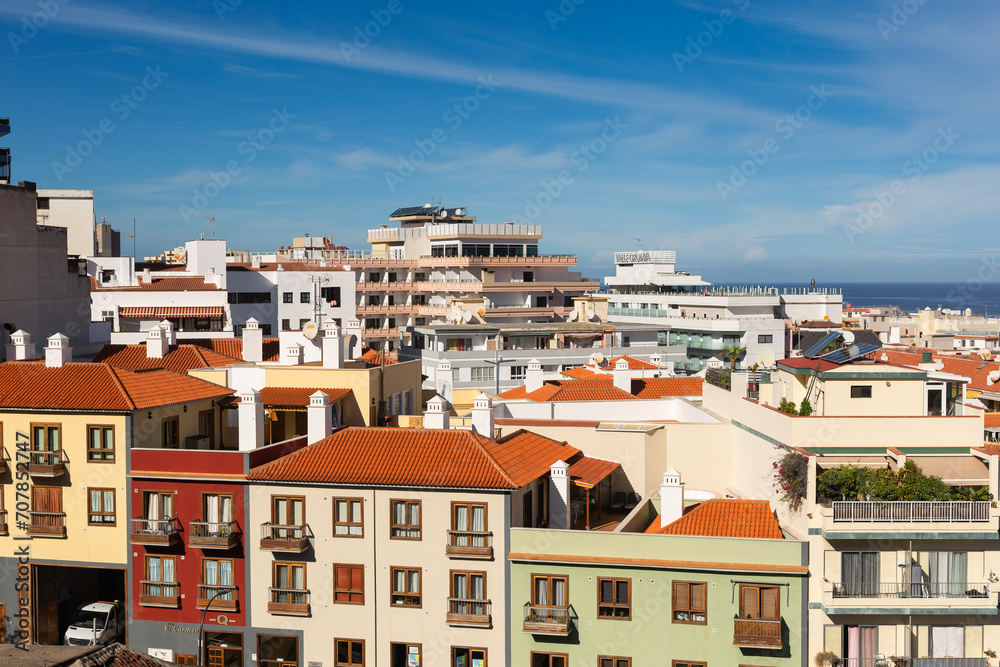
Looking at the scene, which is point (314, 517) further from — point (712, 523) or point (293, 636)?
point (712, 523)

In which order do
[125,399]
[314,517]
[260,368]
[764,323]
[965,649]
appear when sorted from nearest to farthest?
[965,649] → [314,517] → [125,399] → [260,368] → [764,323]

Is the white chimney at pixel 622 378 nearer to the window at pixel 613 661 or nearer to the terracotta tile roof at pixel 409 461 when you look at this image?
the terracotta tile roof at pixel 409 461

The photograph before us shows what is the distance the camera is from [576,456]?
37.1 metres

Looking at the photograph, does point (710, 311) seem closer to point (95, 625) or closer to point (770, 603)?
point (770, 603)

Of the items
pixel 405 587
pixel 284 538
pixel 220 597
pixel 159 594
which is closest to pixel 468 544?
pixel 405 587

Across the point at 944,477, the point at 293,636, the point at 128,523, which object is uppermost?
the point at 944,477

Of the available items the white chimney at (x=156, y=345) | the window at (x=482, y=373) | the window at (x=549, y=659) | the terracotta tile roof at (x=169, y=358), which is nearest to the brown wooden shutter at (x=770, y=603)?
the window at (x=549, y=659)

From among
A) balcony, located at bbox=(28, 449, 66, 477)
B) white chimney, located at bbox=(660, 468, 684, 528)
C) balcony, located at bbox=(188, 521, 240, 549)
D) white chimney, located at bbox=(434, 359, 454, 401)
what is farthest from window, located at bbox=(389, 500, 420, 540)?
white chimney, located at bbox=(434, 359, 454, 401)

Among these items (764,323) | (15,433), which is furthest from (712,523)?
(764,323)

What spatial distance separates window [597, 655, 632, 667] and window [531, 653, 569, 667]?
3.11ft

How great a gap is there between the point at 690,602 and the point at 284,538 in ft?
39.5

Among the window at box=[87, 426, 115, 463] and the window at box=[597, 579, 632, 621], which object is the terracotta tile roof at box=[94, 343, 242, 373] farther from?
the window at box=[597, 579, 632, 621]

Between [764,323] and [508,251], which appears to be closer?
[764,323]

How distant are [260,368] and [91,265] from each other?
4693cm
